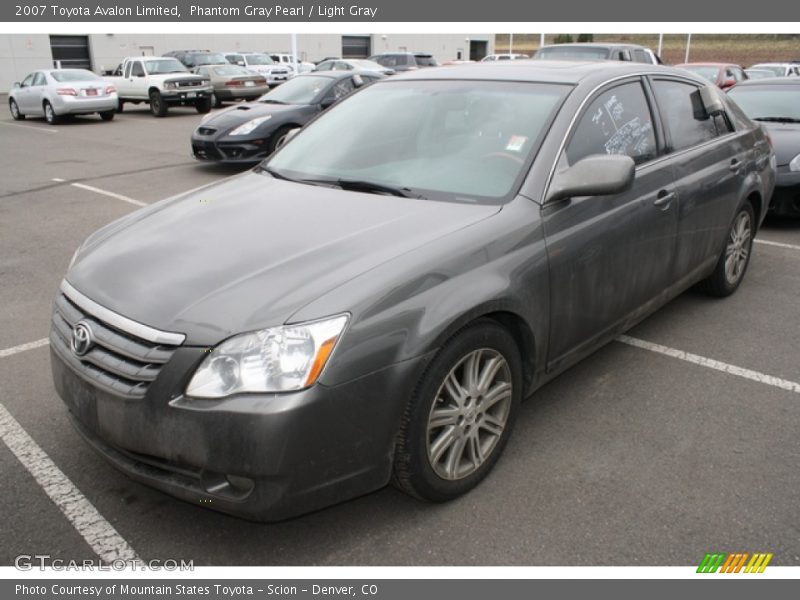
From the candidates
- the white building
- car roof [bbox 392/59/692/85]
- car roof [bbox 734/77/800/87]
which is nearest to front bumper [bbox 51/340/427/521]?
car roof [bbox 392/59/692/85]

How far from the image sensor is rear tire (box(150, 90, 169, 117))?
69.9 ft

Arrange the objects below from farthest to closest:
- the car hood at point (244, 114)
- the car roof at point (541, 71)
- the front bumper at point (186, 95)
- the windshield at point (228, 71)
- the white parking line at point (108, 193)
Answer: the windshield at point (228, 71)
the front bumper at point (186, 95)
the car hood at point (244, 114)
the white parking line at point (108, 193)
the car roof at point (541, 71)

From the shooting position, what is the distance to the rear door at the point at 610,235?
321 centimetres

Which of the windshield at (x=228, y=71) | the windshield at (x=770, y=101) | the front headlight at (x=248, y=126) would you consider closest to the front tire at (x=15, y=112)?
the windshield at (x=228, y=71)

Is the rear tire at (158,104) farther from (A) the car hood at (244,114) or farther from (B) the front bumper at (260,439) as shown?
(B) the front bumper at (260,439)

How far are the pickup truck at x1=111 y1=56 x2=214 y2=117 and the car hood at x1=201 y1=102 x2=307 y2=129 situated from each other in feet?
37.2

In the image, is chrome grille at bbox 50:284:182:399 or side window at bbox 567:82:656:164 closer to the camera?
chrome grille at bbox 50:284:182:399

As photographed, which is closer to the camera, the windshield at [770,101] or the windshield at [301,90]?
the windshield at [770,101]

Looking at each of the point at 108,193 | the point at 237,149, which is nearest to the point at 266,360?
the point at 108,193

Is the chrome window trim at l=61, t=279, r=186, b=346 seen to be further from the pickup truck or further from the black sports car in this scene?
the pickup truck

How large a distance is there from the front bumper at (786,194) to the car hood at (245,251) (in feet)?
17.9

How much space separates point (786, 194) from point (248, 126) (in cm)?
745

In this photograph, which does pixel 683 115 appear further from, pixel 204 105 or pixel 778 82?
pixel 204 105

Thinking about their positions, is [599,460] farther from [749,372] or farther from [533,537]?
[749,372]
